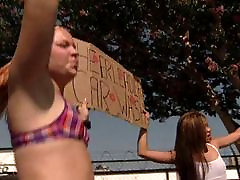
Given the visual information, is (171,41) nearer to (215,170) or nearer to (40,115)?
(215,170)

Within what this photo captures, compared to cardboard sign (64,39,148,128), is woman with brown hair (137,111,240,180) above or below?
below

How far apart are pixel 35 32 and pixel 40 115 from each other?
277mm

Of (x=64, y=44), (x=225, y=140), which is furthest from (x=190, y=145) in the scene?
(x=64, y=44)

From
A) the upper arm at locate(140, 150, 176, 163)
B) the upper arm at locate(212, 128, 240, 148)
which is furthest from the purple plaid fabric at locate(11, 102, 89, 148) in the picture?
the upper arm at locate(212, 128, 240, 148)

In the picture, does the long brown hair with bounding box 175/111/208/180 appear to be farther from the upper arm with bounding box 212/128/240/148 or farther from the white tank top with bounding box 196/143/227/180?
the upper arm with bounding box 212/128/240/148

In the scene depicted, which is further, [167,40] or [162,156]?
[167,40]

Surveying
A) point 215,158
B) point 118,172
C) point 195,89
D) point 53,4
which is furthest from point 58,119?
point 118,172

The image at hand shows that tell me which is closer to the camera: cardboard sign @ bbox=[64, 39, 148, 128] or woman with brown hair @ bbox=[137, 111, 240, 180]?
woman with brown hair @ bbox=[137, 111, 240, 180]

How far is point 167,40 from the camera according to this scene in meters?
11.6

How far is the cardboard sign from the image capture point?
4961 millimetres

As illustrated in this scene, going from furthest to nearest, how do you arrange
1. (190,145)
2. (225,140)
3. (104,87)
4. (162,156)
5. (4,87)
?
1. (104,87)
2. (225,140)
3. (162,156)
4. (190,145)
5. (4,87)

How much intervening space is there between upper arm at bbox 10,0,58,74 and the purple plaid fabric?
7.9 inches

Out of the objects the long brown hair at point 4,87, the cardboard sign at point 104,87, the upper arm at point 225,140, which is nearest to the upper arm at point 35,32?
the long brown hair at point 4,87

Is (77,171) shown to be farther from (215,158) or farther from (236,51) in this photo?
(236,51)
